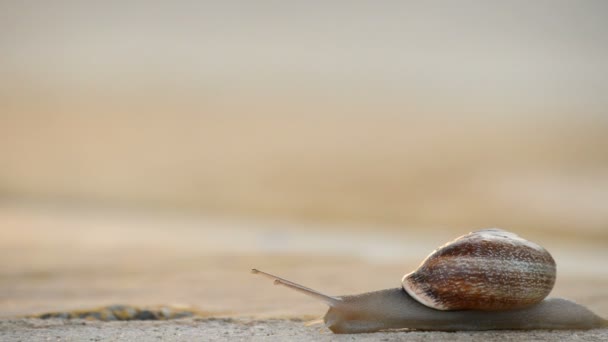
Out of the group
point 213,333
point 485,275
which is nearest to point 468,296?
point 485,275

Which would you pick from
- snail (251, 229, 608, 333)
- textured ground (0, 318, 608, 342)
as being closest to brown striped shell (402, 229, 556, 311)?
snail (251, 229, 608, 333)

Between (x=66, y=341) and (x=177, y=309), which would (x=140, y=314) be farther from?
(x=66, y=341)

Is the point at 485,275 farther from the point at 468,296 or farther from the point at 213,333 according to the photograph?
the point at 213,333

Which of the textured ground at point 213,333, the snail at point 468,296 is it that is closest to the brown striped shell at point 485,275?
the snail at point 468,296

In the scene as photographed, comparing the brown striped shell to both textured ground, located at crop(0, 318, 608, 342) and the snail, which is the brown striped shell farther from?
textured ground, located at crop(0, 318, 608, 342)

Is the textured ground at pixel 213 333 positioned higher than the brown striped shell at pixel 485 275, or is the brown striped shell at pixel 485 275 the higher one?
the brown striped shell at pixel 485 275

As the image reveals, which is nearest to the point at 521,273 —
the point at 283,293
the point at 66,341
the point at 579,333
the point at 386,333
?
the point at 579,333

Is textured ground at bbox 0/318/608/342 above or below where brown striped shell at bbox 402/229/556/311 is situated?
below

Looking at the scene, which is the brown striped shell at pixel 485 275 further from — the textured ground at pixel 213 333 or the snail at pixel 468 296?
the textured ground at pixel 213 333
